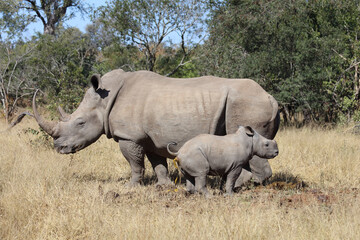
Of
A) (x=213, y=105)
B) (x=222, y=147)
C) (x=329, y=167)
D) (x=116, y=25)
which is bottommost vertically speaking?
(x=329, y=167)

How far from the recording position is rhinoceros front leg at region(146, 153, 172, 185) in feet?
23.1

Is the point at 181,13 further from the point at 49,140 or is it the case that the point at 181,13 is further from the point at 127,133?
the point at 127,133

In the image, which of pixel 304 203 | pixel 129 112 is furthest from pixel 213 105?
pixel 304 203

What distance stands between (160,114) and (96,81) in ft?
3.90

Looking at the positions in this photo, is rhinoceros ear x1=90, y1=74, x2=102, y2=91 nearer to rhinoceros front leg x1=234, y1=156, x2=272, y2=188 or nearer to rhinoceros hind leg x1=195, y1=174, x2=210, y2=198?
rhinoceros hind leg x1=195, y1=174, x2=210, y2=198

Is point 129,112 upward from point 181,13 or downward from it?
downward

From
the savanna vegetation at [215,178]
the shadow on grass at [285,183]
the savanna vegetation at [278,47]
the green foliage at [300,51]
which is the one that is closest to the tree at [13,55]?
the savanna vegetation at [215,178]

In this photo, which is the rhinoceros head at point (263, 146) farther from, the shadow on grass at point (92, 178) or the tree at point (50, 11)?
the tree at point (50, 11)

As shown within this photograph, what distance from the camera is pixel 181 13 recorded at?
1614 cm

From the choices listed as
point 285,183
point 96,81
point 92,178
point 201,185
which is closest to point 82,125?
point 96,81

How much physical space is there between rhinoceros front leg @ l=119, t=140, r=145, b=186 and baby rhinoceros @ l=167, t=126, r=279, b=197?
104 centimetres

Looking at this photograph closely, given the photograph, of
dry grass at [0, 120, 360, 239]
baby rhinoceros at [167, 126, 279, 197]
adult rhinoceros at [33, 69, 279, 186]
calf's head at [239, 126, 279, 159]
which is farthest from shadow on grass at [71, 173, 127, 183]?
→ calf's head at [239, 126, 279, 159]

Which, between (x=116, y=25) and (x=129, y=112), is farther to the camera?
(x=116, y=25)

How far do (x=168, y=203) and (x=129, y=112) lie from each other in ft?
5.05
